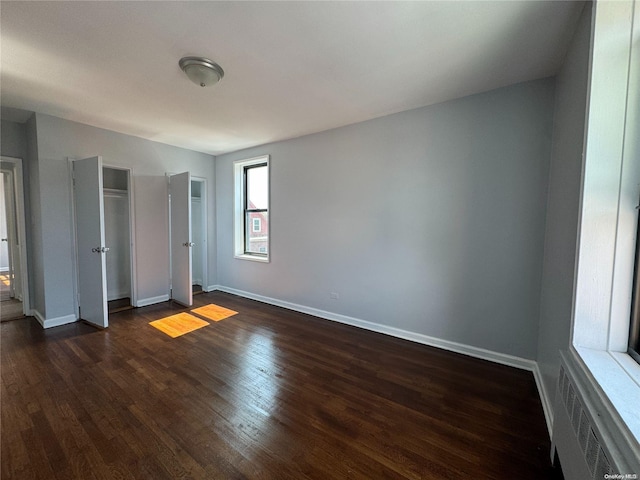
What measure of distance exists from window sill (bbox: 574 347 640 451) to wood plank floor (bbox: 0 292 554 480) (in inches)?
28.3

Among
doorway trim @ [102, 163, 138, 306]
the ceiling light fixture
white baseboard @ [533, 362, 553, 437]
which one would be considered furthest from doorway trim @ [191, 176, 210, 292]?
white baseboard @ [533, 362, 553, 437]

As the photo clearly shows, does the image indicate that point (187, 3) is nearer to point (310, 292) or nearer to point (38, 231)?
point (310, 292)

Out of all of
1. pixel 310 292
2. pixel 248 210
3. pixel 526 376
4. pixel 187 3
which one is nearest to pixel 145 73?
pixel 187 3

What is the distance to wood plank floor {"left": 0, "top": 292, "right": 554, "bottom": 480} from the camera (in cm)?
137

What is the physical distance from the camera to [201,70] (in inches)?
78.0

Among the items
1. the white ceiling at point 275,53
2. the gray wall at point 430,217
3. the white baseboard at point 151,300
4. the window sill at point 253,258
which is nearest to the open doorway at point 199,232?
Answer: the white baseboard at point 151,300

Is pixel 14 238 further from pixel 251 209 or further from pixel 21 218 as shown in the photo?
pixel 251 209

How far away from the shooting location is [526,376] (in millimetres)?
2166

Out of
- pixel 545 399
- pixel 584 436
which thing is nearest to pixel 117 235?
pixel 584 436

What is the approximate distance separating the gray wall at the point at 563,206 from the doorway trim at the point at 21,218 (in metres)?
5.61

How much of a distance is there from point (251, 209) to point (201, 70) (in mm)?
2676

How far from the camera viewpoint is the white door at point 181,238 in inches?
151

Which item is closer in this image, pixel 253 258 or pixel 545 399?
pixel 545 399

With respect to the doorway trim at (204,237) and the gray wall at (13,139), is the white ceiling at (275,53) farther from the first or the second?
the doorway trim at (204,237)
